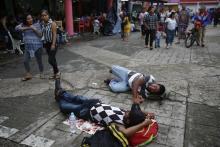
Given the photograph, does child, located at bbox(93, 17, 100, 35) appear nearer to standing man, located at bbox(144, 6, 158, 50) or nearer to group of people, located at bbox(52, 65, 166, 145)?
standing man, located at bbox(144, 6, 158, 50)

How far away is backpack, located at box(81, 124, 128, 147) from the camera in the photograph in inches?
135

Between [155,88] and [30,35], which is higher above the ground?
[30,35]

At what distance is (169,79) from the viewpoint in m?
6.90

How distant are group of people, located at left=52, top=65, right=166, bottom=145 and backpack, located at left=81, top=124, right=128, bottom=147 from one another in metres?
0.10

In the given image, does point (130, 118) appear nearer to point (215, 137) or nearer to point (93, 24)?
point (215, 137)

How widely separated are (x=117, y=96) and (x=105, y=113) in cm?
155

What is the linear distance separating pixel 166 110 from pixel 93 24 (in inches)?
454

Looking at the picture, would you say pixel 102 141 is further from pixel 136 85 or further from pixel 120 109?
pixel 136 85

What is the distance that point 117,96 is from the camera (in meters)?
5.68

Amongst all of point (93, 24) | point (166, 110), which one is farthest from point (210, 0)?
point (166, 110)

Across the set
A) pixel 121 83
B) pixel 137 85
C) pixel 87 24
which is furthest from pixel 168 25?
pixel 137 85

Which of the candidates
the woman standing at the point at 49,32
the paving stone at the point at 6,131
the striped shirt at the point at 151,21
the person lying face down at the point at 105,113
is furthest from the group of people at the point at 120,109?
the striped shirt at the point at 151,21

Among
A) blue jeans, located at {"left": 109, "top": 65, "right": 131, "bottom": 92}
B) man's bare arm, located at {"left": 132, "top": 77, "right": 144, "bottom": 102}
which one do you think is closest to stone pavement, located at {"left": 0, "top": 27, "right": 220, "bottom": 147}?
blue jeans, located at {"left": 109, "top": 65, "right": 131, "bottom": 92}

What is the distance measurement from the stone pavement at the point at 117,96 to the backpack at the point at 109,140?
1.65 ft
